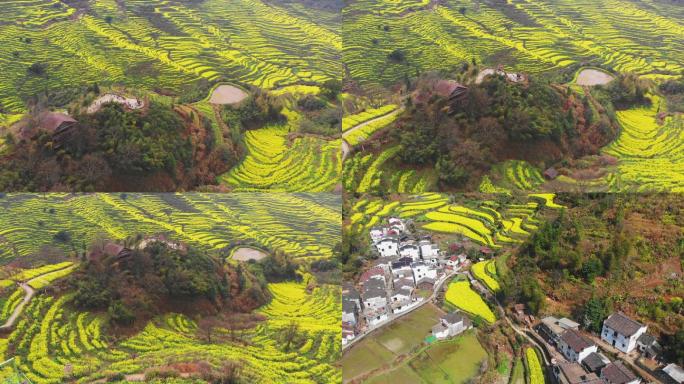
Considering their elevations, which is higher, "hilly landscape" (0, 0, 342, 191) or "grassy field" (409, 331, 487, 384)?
"hilly landscape" (0, 0, 342, 191)

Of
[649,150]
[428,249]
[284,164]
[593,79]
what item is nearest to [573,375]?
[428,249]

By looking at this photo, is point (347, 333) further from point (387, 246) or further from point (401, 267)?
point (387, 246)

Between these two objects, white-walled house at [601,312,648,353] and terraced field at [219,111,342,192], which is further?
terraced field at [219,111,342,192]

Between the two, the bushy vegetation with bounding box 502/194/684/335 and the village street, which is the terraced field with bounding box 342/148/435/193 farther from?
the bushy vegetation with bounding box 502/194/684/335

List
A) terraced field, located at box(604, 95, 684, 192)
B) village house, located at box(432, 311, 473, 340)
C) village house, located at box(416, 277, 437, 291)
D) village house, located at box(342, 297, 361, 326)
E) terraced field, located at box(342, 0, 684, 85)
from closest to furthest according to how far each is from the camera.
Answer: village house, located at box(432, 311, 473, 340) → village house, located at box(342, 297, 361, 326) → village house, located at box(416, 277, 437, 291) → terraced field, located at box(604, 95, 684, 192) → terraced field, located at box(342, 0, 684, 85)

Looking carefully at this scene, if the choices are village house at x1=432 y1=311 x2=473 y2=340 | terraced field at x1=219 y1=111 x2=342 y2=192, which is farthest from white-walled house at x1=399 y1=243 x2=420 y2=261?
terraced field at x1=219 y1=111 x2=342 y2=192

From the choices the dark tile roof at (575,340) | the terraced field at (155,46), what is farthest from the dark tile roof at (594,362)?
the terraced field at (155,46)

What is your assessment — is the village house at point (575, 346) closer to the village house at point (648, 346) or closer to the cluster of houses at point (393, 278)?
the village house at point (648, 346)
